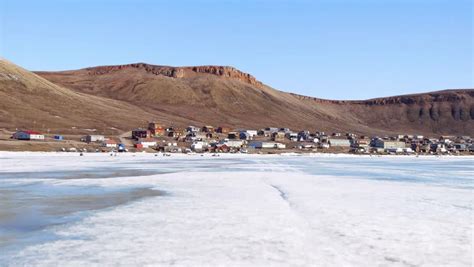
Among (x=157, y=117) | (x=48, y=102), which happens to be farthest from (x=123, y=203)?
(x=157, y=117)

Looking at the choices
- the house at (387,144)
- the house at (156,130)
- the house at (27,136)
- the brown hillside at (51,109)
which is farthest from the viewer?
the house at (387,144)

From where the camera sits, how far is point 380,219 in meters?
17.3

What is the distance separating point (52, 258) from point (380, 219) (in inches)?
414

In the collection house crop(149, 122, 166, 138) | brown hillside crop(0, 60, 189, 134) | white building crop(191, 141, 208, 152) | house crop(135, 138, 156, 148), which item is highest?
brown hillside crop(0, 60, 189, 134)

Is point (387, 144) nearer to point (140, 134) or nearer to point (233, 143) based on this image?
point (233, 143)

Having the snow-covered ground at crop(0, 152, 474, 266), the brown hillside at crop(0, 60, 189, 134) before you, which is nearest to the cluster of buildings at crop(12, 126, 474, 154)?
the brown hillside at crop(0, 60, 189, 134)

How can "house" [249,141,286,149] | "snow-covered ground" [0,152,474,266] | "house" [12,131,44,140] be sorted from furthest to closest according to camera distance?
1. "house" [249,141,286,149]
2. "house" [12,131,44,140]
3. "snow-covered ground" [0,152,474,266]

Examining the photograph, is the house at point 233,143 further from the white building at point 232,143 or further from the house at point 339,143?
the house at point 339,143

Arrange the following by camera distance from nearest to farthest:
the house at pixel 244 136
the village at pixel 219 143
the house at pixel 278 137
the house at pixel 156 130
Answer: the village at pixel 219 143, the house at pixel 156 130, the house at pixel 244 136, the house at pixel 278 137

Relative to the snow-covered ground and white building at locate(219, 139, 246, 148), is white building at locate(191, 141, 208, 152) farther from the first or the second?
the snow-covered ground

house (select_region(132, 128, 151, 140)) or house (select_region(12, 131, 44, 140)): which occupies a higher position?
house (select_region(132, 128, 151, 140))

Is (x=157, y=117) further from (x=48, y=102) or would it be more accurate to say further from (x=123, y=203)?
(x=123, y=203)

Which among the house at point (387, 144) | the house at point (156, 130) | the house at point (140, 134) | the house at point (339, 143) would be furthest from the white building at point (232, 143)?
the house at point (387, 144)

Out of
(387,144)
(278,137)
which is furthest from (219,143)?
(387,144)
